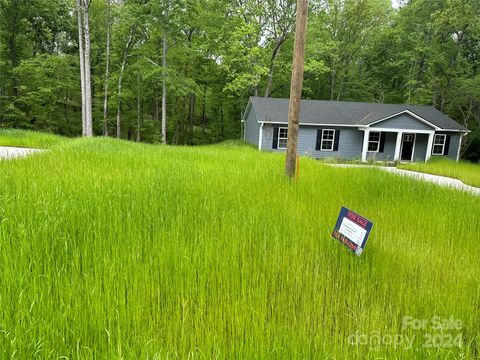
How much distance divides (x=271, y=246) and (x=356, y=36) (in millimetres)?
A: 35829

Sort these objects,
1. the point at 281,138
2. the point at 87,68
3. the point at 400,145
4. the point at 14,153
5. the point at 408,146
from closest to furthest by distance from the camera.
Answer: the point at 14,153
the point at 87,68
the point at 281,138
the point at 400,145
the point at 408,146

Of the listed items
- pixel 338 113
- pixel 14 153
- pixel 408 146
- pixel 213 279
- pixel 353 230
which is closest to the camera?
pixel 213 279

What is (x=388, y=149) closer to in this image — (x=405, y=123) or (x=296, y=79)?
(x=405, y=123)

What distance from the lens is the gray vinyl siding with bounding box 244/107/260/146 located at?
21.1 metres

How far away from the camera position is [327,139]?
2019 centimetres

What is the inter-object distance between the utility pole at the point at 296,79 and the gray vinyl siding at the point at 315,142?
43.8 ft

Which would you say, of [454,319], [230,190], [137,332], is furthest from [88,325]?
[230,190]

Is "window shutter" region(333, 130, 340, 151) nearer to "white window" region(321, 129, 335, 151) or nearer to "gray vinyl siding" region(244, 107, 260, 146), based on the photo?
"white window" region(321, 129, 335, 151)

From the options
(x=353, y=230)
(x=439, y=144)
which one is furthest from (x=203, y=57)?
(x=353, y=230)

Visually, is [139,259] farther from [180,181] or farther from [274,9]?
[274,9]

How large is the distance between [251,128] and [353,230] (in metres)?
20.9

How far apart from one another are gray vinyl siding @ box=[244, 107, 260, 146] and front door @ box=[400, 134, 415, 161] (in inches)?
427

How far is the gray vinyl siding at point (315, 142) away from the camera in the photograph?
19.8 metres

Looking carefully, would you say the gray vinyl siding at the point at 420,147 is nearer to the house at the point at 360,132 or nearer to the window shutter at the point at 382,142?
the house at the point at 360,132
